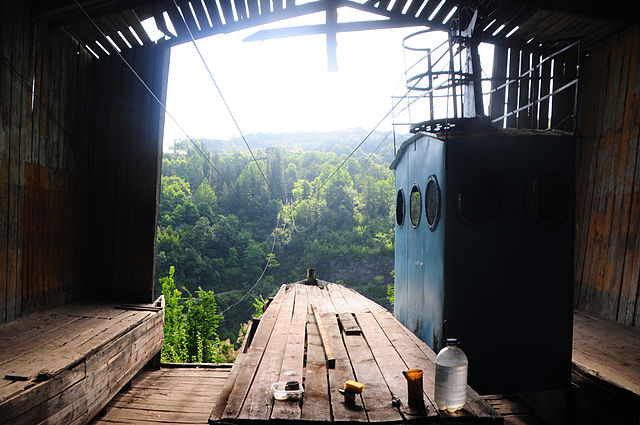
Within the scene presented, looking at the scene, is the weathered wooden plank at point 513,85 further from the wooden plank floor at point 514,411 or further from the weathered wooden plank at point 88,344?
the weathered wooden plank at point 88,344

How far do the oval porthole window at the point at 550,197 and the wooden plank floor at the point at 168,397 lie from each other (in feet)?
14.1

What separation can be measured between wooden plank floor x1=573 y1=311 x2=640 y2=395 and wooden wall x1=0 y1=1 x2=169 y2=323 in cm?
615

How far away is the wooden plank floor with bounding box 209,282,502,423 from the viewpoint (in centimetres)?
236

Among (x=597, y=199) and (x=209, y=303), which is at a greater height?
(x=597, y=199)

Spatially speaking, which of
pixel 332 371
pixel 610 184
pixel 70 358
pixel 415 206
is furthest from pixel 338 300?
pixel 610 184

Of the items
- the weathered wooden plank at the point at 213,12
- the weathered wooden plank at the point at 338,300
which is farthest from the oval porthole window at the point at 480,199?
the weathered wooden plank at the point at 213,12

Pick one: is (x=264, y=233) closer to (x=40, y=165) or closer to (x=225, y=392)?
(x=40, y=165)

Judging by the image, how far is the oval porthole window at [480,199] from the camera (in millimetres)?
4137

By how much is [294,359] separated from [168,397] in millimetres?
3349

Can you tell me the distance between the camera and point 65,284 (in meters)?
6.56

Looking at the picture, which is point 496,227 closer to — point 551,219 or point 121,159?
point 551,219

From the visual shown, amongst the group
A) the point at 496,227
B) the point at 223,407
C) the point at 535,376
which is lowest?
the point at 535,376

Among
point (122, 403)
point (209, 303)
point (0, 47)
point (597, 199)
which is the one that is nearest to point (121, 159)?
point (0, 47)

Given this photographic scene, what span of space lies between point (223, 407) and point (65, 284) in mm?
5290
